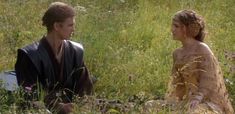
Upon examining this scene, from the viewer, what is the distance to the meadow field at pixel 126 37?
20.6ft

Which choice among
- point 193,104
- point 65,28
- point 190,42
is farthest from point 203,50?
point 65,28

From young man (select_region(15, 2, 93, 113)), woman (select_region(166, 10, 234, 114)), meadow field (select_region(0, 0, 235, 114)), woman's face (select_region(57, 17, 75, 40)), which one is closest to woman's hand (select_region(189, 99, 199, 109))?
woman (select_region(166, 10, 234, 114))

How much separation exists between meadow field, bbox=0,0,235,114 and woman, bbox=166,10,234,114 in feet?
1.15

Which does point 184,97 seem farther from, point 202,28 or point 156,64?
point 156,64

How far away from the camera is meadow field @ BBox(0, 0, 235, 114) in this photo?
6.27m

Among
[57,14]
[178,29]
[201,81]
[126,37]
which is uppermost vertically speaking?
[57,14]

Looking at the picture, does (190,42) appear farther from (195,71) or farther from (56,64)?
(56,64)

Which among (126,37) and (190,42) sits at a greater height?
(190,42)

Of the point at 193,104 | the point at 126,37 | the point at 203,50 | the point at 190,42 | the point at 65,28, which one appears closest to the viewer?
the point at 193,104

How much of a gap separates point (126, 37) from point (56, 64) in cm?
289

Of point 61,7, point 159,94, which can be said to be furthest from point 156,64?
point 61,7

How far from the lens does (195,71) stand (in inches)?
189

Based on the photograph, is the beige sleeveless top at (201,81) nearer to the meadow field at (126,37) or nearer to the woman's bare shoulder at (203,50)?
the woman's bare shoulder at (203,50)

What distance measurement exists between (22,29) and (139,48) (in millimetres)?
1605
